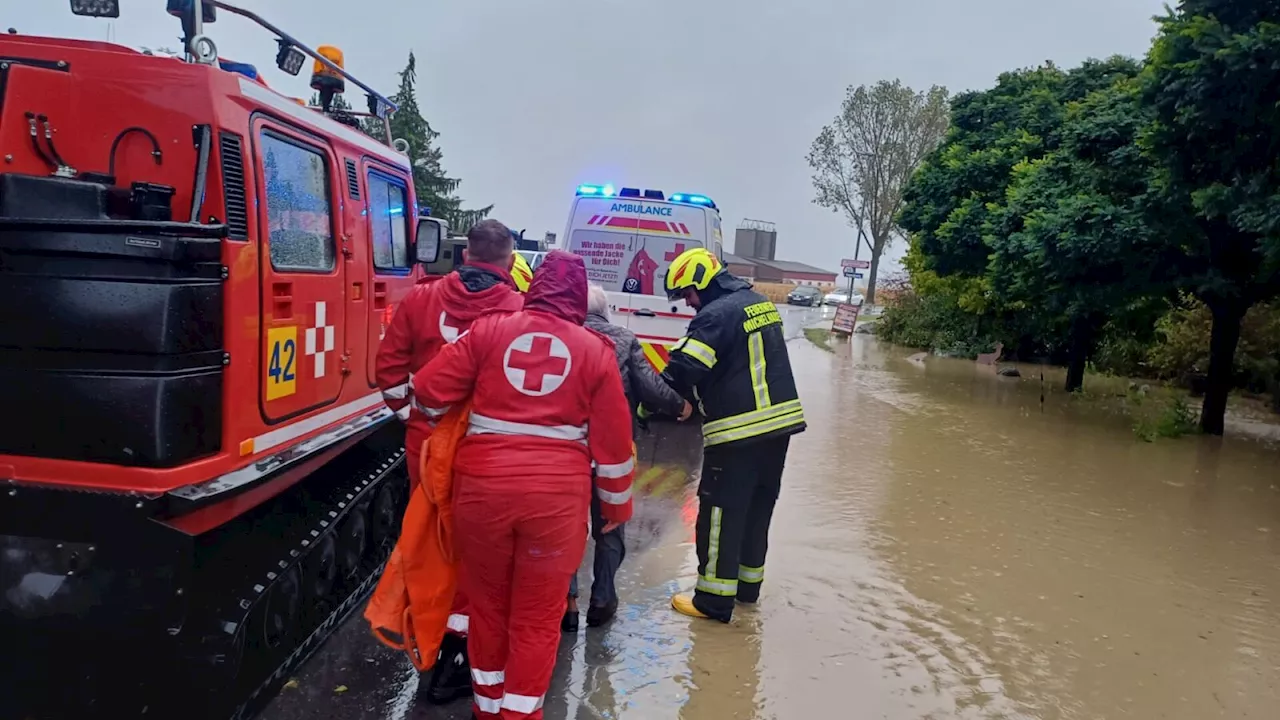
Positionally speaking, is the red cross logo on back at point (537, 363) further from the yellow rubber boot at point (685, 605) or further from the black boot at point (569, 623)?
the yellow rubber boot at point (685, 605)

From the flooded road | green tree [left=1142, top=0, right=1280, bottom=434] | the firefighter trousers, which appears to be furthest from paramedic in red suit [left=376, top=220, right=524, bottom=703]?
green tree [left=1142, top=0, right=1280, bottom=434]

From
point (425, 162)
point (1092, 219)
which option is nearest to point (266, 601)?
point (1092, 219)

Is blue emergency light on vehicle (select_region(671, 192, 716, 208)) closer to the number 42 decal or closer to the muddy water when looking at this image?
the muddy water

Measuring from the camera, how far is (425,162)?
37.2 m

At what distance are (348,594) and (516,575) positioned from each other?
200 cm

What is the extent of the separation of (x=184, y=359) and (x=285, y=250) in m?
0.97

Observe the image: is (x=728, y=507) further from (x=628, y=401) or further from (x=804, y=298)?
(x=804, y=298)

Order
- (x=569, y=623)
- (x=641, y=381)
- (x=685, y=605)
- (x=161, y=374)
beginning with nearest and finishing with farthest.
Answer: (x=161, y=374), (x=641, y=381), (x=569, y=623), (x=685, y=605)

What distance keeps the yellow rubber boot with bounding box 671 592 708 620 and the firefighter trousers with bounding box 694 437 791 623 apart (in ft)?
0.14

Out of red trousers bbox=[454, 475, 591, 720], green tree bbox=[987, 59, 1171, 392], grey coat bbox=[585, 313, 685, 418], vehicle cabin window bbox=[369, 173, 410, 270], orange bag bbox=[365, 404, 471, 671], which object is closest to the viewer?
red trousers bbox=[454, 475, 591, 720]

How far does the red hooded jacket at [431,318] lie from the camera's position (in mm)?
4145

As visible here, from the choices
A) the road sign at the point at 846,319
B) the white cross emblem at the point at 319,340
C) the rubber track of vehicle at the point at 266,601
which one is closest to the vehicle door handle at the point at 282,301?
the white cross emblem at the point at 319,340

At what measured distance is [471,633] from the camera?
3.44m

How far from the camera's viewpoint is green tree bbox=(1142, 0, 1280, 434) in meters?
8.63
